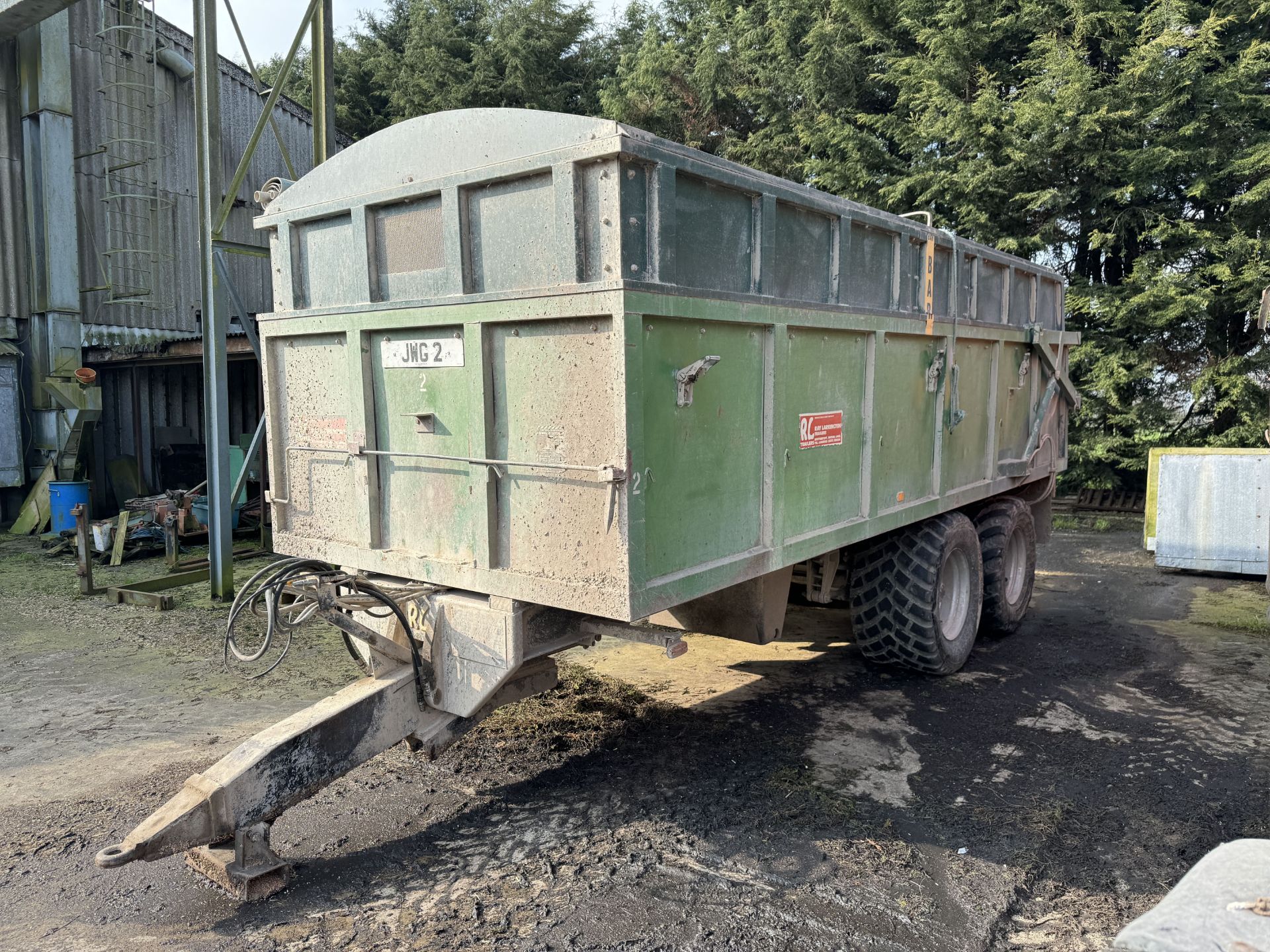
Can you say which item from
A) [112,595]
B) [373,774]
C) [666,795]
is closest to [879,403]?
[666,795]

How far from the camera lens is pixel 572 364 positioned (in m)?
3.14

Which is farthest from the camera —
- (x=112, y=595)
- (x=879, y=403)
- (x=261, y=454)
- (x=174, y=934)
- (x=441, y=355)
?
(x=261, y=454)

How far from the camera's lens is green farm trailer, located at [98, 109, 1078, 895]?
307 centimetres

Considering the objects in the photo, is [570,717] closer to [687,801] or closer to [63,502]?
[687,801]

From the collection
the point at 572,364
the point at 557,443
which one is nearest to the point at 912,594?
the point at 557,443

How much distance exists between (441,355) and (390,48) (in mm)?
24749

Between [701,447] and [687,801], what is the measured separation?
1.62 meters

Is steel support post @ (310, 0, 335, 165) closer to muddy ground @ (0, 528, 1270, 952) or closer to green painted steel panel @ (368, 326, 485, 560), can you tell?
muddy ground @ (0, 528, 1270, 952)

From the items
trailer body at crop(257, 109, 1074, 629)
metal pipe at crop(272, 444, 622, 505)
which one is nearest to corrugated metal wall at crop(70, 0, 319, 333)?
metal pipe at crop(272, 444, 622, 505)

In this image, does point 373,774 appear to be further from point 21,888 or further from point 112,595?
point 112,595

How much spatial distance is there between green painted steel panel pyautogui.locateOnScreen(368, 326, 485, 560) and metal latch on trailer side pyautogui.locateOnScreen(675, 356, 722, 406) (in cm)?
78

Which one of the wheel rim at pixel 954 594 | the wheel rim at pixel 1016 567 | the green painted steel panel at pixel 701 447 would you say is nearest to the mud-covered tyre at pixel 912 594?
the wheel rim at pixel 954 594

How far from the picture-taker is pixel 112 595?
771 centimetres

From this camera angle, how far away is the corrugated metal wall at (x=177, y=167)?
12477 mm
